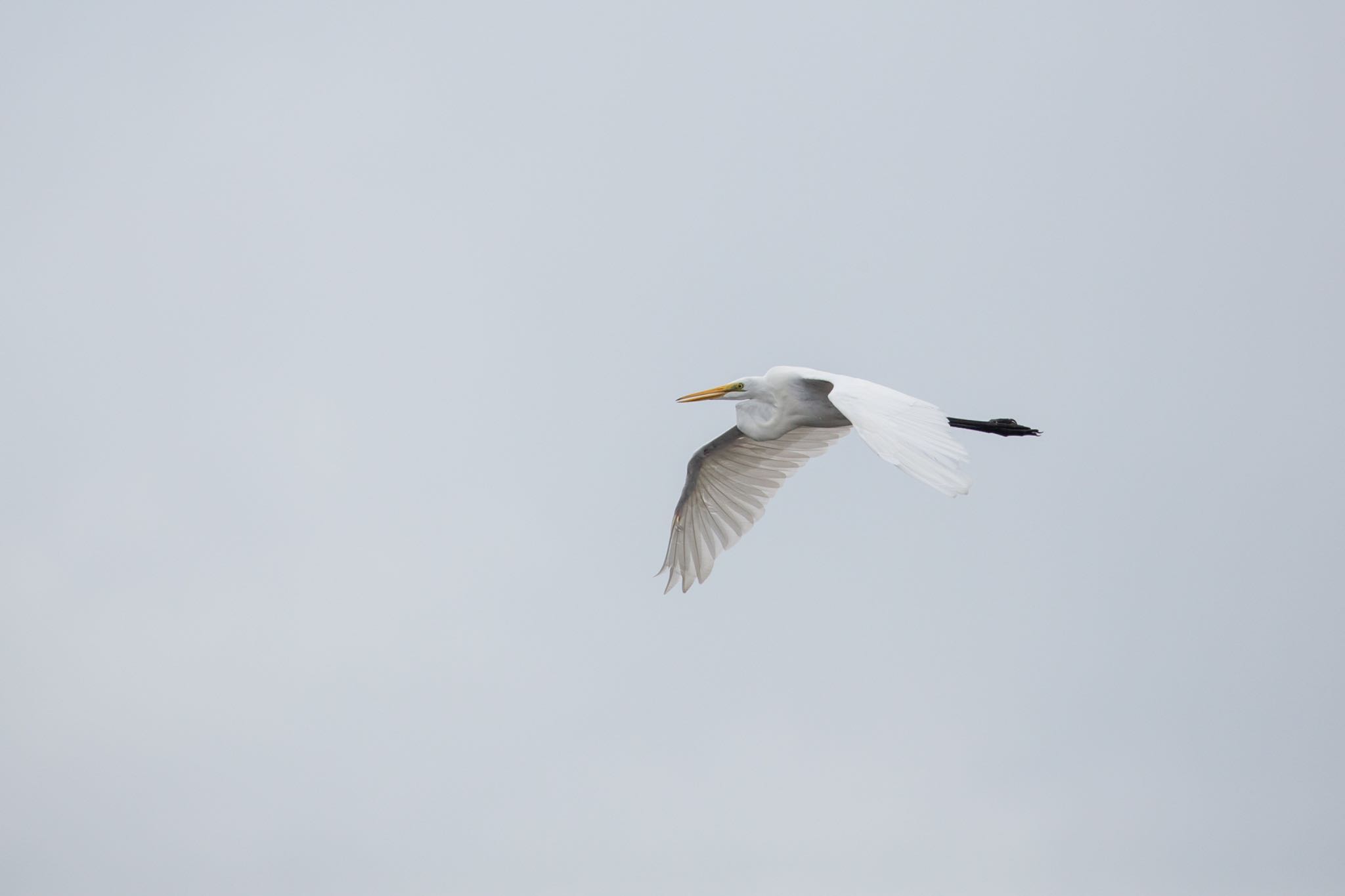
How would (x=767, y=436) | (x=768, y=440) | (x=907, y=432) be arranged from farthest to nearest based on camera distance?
(x=768, y=440) → (x=767, y=436) → (x=907, y=432)

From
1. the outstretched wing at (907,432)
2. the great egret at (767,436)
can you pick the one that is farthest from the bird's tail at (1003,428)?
the outstretched wing at (907,432)

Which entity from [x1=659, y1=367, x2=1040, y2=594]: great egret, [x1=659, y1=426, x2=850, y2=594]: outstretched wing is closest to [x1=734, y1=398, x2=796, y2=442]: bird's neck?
[x1=659, y1=367, x2=1040, y2=594]: great egret

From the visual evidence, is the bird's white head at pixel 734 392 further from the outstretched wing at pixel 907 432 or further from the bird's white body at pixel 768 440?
Result: the outstretched wing at pixel 907 432

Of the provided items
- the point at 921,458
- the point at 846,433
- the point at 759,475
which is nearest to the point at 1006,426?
the point at 846,433

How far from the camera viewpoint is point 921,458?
24.5ft

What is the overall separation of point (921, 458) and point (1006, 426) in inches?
198

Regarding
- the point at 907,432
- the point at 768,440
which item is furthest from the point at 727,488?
the point at 907,432

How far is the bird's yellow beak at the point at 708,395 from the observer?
1238cm

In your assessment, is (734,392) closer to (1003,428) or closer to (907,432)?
(1003,428)

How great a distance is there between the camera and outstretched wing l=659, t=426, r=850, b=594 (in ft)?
43.8

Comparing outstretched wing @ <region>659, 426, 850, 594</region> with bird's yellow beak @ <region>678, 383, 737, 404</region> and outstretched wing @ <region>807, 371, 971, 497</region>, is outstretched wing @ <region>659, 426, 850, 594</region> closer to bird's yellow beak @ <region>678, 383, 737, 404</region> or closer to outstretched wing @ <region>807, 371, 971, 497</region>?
bird's yellow beak @ <region>678, 383, 737, 404</region>

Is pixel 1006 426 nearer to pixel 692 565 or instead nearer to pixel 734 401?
pixel 734 401

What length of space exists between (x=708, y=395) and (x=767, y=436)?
0.75 metres

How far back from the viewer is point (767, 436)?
39.6 feet
